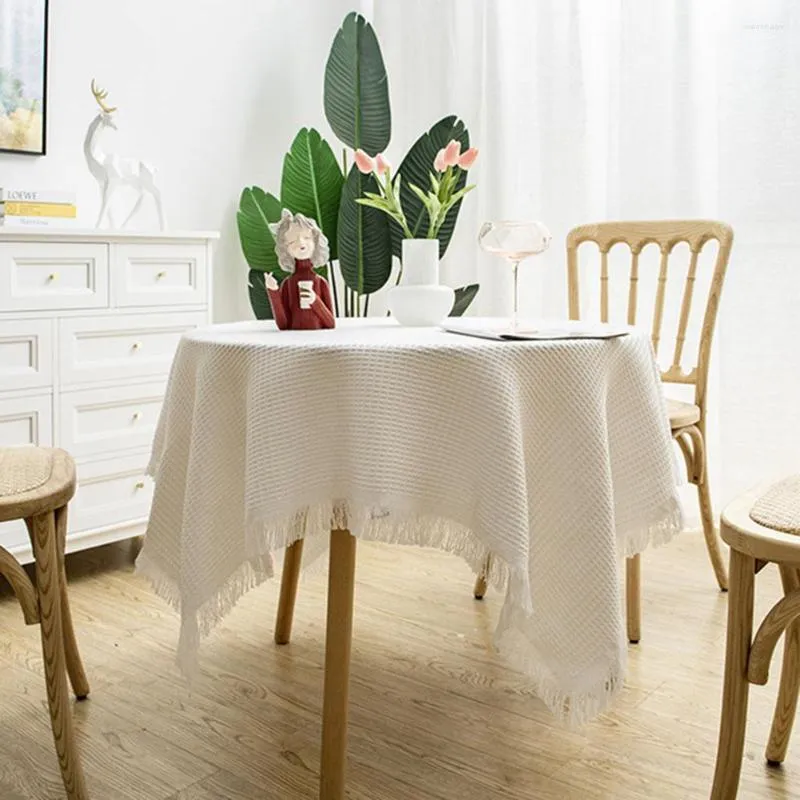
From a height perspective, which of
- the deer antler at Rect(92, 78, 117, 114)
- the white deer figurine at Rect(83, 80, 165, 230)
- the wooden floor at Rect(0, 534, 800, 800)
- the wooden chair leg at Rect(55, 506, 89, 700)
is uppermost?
the deer antler at Rect(92, 78, 117, 114)

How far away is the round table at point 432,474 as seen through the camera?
1533 mm

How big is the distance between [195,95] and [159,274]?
0.98 m

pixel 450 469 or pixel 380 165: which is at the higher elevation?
pixel 380 165

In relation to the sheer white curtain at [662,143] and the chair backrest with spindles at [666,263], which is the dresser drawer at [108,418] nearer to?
the chair backrest with spindles at [666,263]

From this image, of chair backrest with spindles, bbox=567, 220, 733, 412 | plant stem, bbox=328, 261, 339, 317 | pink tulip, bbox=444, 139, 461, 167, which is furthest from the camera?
plant stem, bbox=328, 261, 339, 317

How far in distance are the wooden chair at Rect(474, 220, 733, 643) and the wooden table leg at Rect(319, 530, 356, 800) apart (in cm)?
99

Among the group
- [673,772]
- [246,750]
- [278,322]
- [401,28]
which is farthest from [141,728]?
[401,28]

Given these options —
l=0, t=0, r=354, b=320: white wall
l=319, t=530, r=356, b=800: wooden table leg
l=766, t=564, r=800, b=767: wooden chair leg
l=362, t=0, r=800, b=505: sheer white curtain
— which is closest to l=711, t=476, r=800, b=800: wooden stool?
l=766, t=564, r=800, b=767: wooden chair leg

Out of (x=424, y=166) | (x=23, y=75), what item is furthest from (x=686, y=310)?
(x=23, y=75)

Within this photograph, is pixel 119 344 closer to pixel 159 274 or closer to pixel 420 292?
pixel 159 274

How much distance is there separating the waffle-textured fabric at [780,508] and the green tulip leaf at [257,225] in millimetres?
2325

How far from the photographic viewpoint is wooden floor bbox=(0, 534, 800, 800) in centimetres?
176

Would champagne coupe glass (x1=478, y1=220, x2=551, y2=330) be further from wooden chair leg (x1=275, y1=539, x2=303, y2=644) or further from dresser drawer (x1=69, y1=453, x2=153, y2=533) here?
dresser drawer (x1=69, y1=453, x2=153, y2=533)

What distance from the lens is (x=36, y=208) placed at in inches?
109
